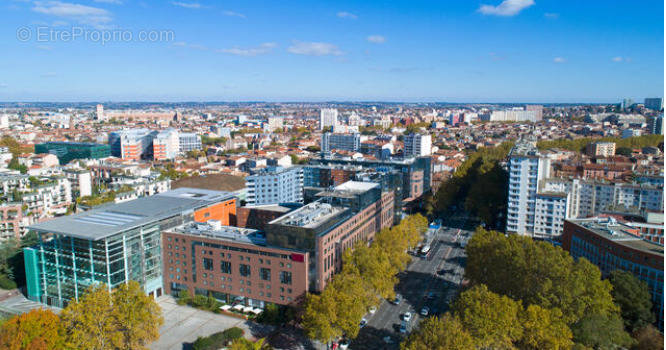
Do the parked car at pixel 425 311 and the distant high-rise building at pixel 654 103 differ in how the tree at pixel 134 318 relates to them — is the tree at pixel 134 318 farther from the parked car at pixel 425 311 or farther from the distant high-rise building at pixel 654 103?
the distant high-rise building at pixel 654 103

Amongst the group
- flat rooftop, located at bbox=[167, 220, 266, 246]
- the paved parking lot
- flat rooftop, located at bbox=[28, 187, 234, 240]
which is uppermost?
flat rooftop, located at bbox=[28, 187, 234, 240]

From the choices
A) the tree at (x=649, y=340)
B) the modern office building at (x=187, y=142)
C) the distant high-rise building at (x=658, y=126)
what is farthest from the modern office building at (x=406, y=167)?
the distant high-rise building at (x=658, y=126)

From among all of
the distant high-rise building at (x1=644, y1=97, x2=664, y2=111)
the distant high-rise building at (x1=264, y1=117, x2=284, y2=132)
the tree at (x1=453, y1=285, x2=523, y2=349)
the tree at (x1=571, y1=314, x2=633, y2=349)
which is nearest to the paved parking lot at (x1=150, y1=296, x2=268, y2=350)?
the tree at (x1=453, y1=285, x2=523, y2=349)

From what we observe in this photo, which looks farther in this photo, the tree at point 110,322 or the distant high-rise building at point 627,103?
the distant high-rise building at point 627,103

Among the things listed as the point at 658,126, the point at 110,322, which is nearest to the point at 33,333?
the point at 110,322

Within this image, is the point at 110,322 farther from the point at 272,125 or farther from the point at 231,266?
the point at 272,125

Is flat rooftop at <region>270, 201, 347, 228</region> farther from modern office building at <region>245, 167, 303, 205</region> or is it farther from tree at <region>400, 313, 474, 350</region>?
modern office building at <region>245, 167, 303, 205</region>

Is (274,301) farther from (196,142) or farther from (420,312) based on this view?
(196,142)
